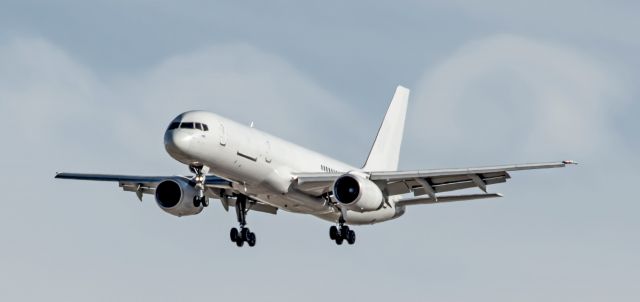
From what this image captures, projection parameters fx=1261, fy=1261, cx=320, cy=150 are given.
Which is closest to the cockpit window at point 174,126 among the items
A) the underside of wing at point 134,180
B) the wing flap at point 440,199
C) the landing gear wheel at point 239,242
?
the underside of wing at point 134,180

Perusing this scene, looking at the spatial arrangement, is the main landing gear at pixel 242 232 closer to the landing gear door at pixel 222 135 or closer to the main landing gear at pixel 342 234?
the main landing gear at pixel 342 234

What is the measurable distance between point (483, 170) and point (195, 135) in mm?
12211

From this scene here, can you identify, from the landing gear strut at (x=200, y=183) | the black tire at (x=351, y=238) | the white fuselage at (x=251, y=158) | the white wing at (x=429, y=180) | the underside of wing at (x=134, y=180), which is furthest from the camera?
the black tire at (x=351, y=238)

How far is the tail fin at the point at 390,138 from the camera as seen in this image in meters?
66.4

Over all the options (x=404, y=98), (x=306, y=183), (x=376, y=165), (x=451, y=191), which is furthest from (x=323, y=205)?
(x=404, y=98)

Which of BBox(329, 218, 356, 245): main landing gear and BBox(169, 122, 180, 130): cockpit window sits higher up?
BBox(329, 218, 356, 245): main landing gear

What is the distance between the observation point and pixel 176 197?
56.2 metres

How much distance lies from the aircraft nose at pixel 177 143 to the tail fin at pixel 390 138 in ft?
57.3

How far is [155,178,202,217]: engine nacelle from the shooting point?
55.8 metres

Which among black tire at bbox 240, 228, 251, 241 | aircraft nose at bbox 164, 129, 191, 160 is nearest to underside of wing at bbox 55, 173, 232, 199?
black tire at bbox 240, 228, 251, 241

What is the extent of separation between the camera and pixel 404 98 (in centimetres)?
7275

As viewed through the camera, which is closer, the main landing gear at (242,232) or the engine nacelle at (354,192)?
the engine nacelle at (354,192)

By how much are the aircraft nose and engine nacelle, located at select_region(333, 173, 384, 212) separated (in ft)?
24.0

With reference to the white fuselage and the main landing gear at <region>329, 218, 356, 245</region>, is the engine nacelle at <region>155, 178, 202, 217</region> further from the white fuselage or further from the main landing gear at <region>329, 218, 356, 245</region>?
the main landing gear at <region>329, 218, 356, 245</region>
